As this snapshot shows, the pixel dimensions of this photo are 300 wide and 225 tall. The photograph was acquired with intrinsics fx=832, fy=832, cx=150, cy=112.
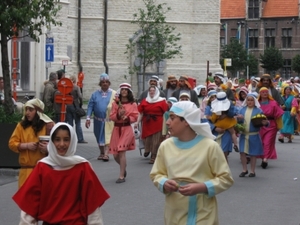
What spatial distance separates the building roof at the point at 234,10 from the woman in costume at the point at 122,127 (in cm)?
7845

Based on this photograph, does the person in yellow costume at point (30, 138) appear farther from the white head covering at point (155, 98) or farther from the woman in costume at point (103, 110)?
the woman in costume at point (103, 110)

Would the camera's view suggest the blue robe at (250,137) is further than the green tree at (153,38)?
No

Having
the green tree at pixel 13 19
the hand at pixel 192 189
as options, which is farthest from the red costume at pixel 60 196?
the green tree at pixel 13 19

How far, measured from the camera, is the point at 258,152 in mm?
14820

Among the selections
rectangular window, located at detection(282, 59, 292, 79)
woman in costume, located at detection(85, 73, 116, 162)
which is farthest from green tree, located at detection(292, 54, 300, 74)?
woman in costume, located at detection(85, 73, 116, 162)

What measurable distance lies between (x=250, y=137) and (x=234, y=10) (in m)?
78.3

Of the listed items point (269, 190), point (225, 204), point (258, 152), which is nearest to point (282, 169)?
point (258, 152)

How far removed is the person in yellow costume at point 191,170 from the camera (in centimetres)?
613

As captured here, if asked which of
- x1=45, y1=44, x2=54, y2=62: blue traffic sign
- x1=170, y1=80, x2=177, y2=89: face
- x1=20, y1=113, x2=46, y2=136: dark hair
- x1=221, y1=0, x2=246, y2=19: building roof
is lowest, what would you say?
x1=20, y1=113, x2=46, y2=136: dark hair

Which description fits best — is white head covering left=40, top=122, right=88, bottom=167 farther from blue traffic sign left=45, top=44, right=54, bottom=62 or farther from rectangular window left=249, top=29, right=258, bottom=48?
rectangular window left=249, top=29, right=258, bottom=48

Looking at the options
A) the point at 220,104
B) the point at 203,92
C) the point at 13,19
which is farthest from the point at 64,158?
the point at 203,92

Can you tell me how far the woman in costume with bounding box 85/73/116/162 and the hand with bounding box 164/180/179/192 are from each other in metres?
10.8

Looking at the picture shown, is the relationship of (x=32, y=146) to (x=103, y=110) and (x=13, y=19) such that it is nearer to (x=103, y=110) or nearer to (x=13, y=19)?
(x=13, y=19)

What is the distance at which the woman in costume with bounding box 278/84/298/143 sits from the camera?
23.4 m
